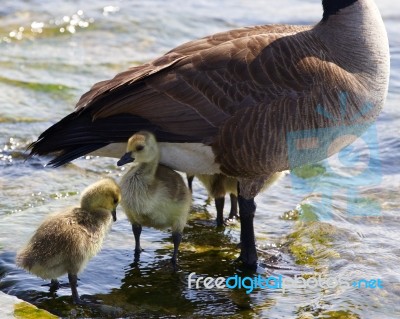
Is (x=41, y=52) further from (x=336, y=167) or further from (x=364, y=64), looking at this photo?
(x=364, y=64)

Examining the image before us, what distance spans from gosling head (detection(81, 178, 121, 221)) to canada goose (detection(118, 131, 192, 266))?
0.25 meters

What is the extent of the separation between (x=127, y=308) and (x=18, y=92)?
4620 mm

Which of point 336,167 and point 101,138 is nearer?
point 101,138

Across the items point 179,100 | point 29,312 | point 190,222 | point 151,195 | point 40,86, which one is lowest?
point 29,312

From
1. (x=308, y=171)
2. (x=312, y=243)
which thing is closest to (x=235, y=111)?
(x=312, y=243)

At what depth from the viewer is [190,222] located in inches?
274

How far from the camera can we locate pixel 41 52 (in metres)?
11.0

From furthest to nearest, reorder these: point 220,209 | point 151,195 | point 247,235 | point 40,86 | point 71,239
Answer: point 40,86 < point 220,209 < point 247,235 < point 151,195 < point 71,239

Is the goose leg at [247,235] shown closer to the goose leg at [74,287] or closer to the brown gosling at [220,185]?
the brown gosling at [220,185]

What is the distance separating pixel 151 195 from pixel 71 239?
82 centimetres

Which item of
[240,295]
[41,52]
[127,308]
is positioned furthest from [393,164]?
[41,52]

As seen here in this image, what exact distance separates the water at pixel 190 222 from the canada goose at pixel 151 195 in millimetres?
284

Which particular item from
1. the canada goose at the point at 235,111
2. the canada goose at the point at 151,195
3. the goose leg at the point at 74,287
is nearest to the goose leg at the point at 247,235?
the canada goose at the point at 235,111

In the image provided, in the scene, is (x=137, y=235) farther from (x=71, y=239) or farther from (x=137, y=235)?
(x=71, y=239)
